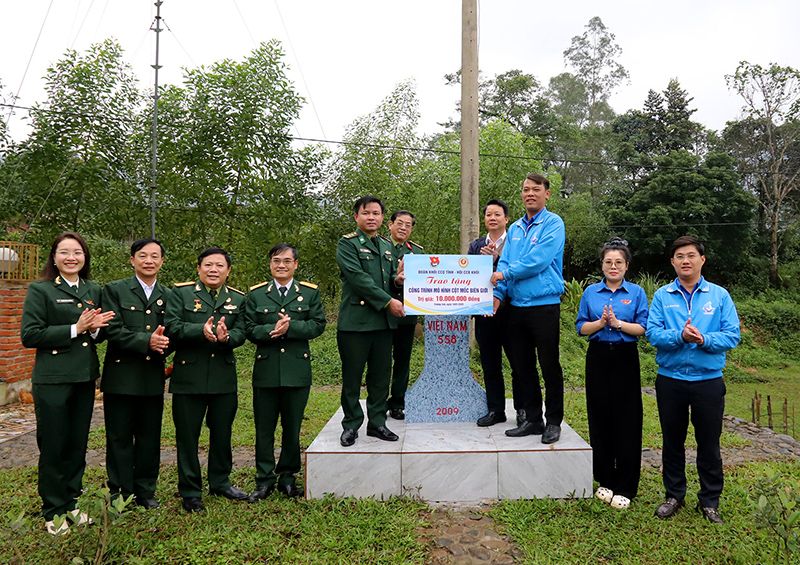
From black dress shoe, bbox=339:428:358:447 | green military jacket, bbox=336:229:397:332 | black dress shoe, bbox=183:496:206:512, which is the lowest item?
black dress shoe, bbox=183:496:206:512

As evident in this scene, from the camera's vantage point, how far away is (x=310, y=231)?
848cm

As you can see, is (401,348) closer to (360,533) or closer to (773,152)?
(360,533)

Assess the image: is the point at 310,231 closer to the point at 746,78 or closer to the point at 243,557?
the point at 243,557

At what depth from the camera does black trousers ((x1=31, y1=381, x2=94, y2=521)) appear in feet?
10.1

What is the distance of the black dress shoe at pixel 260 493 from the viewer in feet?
11.7

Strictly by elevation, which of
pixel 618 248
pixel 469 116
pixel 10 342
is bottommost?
pixel 10 342

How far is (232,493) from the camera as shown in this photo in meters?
3.62

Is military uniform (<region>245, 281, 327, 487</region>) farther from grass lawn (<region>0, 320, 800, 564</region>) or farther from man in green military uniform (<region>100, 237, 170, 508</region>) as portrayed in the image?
man in green military uniform (<region>100, 237, 170, 508</region>)

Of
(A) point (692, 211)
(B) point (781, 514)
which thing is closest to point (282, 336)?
(B) point (781, 514)

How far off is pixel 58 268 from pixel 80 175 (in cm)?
476

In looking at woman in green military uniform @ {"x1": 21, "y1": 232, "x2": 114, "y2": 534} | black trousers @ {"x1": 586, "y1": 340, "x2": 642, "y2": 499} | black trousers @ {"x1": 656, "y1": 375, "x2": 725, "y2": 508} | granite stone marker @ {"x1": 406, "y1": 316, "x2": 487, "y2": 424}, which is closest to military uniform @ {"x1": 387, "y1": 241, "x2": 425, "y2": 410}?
granite stone marker @ {"x1": 406, "y1": 316, "x2": 487, "y2": 424}

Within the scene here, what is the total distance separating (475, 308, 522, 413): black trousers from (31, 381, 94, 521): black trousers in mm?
2857

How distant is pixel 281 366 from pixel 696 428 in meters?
A: 2.69

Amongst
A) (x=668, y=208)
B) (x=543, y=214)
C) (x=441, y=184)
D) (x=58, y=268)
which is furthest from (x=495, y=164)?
(x=668, y=208)
